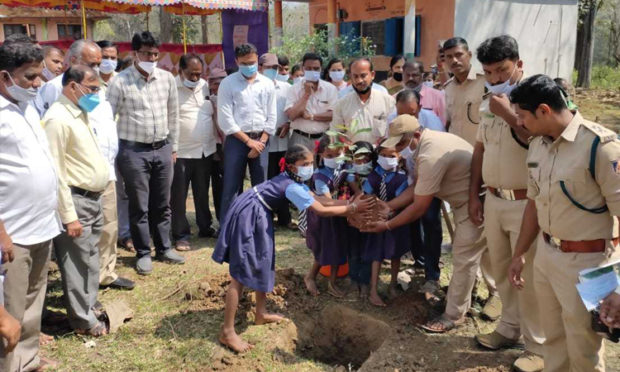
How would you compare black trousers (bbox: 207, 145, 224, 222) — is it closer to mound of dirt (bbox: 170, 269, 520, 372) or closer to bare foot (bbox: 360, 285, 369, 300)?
mound of dirt (bbox: 170, 269, 520, 372)

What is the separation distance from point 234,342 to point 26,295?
4.70ft

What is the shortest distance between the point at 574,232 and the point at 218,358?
2.49 metres

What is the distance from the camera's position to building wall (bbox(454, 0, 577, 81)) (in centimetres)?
1356

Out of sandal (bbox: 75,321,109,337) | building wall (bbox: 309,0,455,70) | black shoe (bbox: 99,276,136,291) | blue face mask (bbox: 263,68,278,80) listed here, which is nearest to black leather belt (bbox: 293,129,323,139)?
blue face mask (bbox: 263,68,278,80)

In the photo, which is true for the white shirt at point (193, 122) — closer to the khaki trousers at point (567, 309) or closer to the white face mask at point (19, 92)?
the white face mask at point (19, 92)

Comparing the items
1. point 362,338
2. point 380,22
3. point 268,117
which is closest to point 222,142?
point 268,117

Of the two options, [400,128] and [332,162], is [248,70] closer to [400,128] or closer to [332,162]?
[332,162]

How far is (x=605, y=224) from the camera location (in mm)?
2641

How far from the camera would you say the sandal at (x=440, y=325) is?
13.4ft

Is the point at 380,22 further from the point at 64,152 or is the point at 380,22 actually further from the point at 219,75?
the point at 64,152

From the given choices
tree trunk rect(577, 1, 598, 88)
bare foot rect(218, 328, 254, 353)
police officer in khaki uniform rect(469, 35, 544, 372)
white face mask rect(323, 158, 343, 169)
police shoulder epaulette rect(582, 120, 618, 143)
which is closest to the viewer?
police shoulder epaulette rect(582, 120, 618, 143)

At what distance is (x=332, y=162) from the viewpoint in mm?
4391

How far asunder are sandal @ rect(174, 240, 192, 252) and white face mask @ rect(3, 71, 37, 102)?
3135mm

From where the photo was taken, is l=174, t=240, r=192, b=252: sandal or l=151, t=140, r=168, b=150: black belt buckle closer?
l=151, t=140, r=168, b=150: black belt buckle
